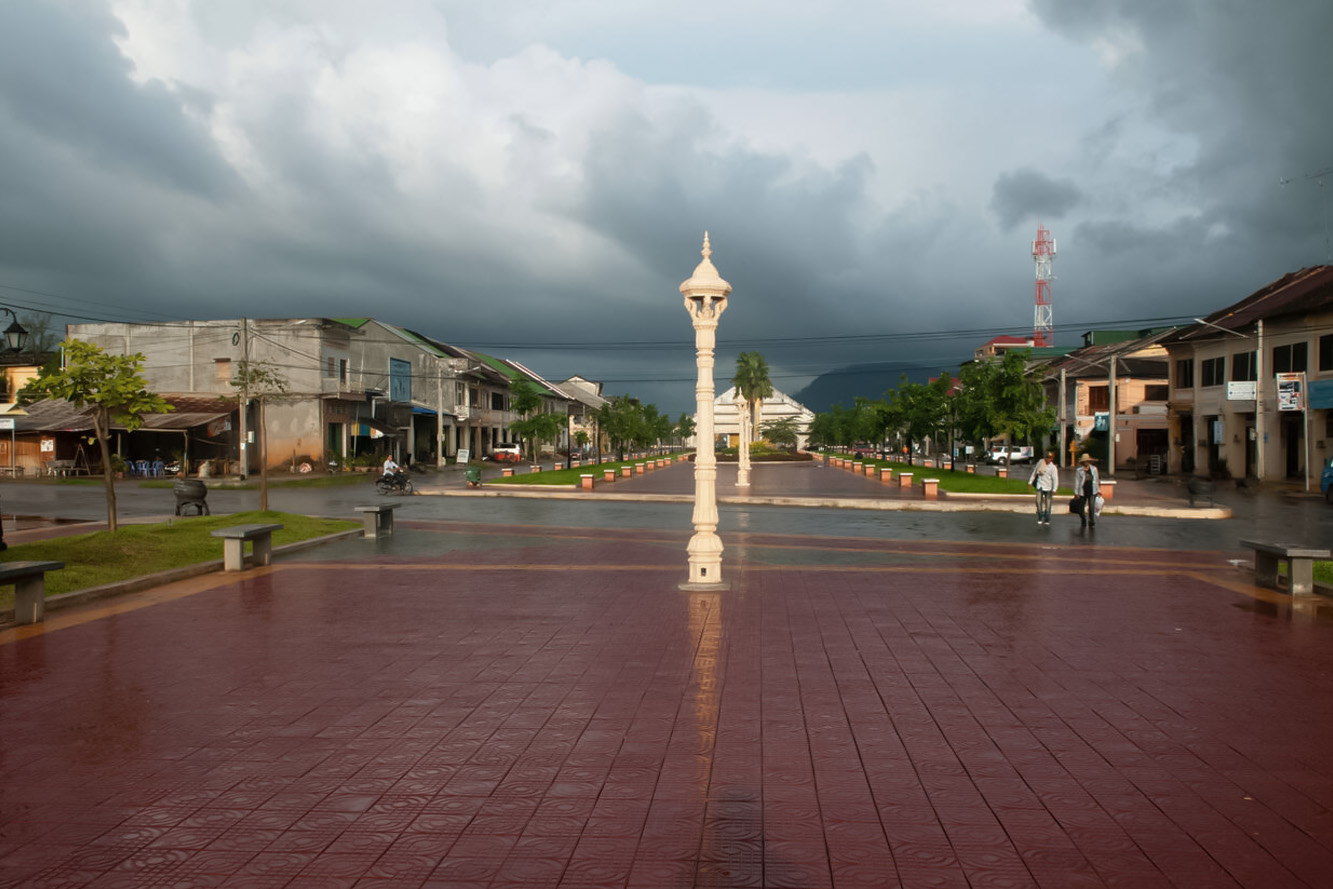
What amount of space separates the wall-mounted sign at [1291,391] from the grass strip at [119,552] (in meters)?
37.1

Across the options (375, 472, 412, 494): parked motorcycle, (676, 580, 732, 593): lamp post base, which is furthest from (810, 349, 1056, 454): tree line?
(676, 580, 732, 593): lamp post base

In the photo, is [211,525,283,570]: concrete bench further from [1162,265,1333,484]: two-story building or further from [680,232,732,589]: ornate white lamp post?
[1162,265,1333,484]: two-story building

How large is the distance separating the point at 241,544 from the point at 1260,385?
41.9 meters

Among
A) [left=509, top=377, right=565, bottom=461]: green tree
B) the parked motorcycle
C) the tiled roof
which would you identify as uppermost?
the tiled roof

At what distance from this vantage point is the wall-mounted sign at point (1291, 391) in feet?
123

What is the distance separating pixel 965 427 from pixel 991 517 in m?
21.0

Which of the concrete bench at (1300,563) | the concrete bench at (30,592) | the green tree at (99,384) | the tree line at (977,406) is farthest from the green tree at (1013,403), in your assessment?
the concrete bench at (30,592)

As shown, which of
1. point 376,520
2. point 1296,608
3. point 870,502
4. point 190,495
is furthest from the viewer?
point 870,502

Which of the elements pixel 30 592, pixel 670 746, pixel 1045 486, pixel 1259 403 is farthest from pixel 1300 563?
pixel 1259 403

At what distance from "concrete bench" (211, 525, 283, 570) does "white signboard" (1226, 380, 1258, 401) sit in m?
40.0

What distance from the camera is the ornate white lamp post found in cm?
1190

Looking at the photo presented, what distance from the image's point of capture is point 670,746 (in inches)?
225

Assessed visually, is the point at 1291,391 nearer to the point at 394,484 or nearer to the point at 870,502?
the point at 870,502

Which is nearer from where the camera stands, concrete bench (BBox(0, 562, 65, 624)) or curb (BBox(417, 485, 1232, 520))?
concrete bench (BBox(0, 562, 65, 624))
